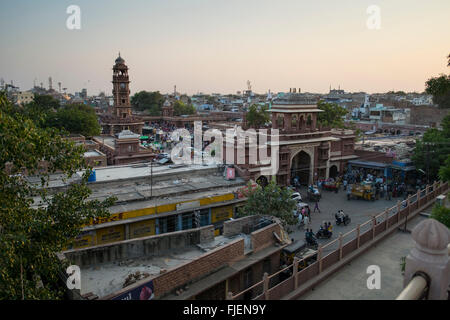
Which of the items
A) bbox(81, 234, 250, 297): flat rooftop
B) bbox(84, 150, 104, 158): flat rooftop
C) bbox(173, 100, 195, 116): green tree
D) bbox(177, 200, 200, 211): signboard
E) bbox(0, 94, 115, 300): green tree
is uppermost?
bbox(173, 100, 195, 116): green tree

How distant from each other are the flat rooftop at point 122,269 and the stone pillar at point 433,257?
6.52 metres

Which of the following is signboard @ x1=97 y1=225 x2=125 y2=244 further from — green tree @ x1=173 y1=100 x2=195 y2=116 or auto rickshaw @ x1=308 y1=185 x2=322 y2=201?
green tree @ x1=173 y1=100 x2=195 y2=116

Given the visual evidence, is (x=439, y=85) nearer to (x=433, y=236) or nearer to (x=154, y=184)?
(x=433, y=236)

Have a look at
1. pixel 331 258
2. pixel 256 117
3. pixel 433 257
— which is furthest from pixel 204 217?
pixel 256 117

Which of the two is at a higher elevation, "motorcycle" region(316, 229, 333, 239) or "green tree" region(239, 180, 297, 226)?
"green tree" region(239, 180, 297, 226)

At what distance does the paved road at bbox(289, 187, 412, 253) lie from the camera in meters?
18.5

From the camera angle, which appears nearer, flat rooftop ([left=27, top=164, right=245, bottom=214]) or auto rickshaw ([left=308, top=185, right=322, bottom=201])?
flat rooftop ([left=27, top=164, right=245, bottom=214])

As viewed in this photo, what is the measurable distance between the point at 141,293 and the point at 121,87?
139 ft

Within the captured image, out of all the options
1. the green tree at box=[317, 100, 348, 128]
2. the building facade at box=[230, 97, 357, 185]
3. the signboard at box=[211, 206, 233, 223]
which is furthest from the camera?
the green tree at box=[317, 100, 348, 128]

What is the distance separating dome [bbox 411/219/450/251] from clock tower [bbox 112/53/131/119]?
4672cm

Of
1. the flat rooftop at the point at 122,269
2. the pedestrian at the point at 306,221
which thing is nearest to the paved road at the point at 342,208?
the pedestrian at the point at 306,221

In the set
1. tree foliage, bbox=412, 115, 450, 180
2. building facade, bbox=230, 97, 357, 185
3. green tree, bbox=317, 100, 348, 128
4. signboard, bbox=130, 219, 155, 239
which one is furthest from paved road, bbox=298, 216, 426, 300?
green tree, bbox=317, 100, 348, 128

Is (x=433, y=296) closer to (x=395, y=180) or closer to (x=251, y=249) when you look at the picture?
(x=251, y=249)

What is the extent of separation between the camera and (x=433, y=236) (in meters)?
3.10
